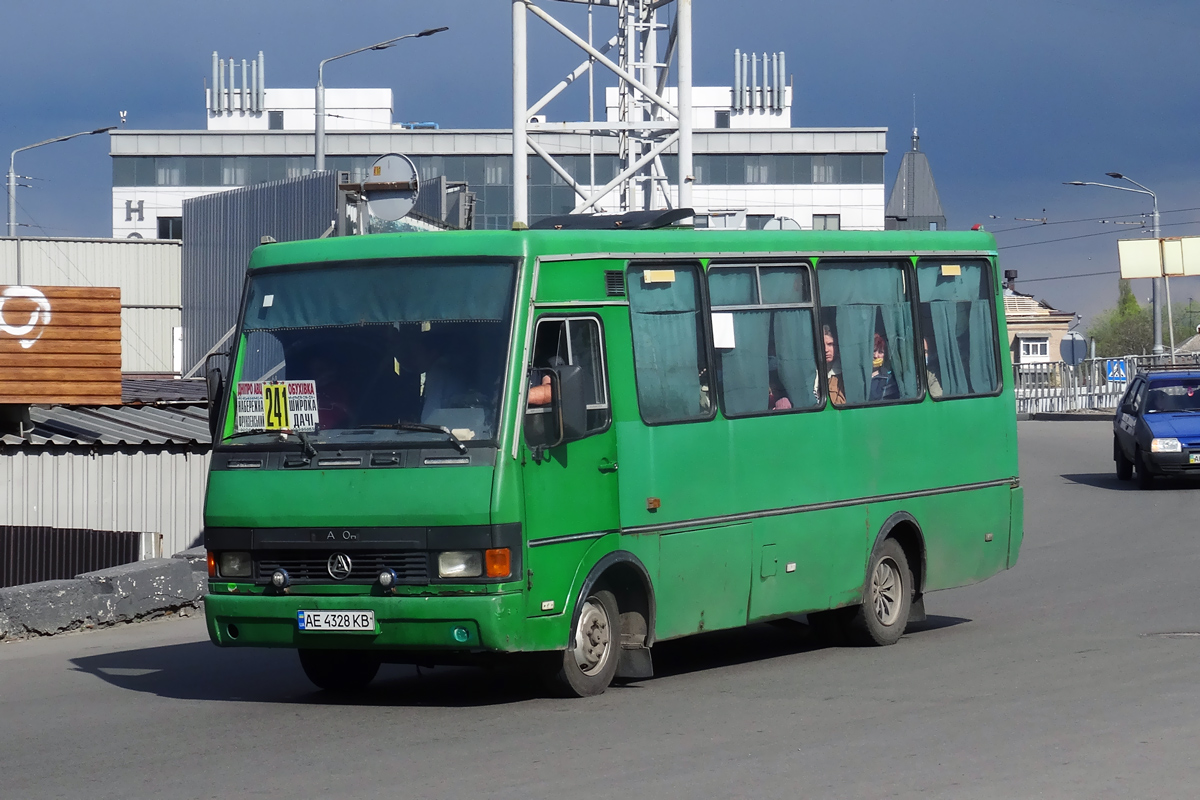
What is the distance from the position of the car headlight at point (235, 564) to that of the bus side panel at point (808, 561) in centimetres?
318

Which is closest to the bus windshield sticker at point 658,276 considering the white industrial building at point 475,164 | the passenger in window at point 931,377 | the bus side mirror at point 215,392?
the bus side mirror at point 215,392

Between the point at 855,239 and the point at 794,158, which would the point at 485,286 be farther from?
the point at 794,158

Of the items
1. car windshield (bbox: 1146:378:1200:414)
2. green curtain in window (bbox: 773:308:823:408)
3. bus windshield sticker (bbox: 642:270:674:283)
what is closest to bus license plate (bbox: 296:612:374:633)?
bus windshield sticker (bbox: 642:270:674:283)

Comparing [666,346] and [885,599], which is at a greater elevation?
[666,346]

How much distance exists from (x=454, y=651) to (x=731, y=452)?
2422 millimetres

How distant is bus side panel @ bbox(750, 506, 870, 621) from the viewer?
10.4 metres

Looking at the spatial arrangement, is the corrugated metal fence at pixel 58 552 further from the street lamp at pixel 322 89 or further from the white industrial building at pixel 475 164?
the white industrial building at pixel 475 164

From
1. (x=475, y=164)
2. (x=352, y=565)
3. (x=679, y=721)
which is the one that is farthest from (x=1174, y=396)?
(x=475, y=164)

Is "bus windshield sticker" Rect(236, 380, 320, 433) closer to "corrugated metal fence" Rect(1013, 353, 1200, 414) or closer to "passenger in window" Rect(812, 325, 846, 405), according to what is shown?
"passenger in window" Rect(812, 325, 846, 405)

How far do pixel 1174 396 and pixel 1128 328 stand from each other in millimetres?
117659

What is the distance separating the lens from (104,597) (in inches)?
521

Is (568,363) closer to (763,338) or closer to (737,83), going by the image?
(763,338)

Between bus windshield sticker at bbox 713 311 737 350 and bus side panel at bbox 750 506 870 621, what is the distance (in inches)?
44.4

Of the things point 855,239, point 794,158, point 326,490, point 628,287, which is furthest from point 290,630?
point 794,158
